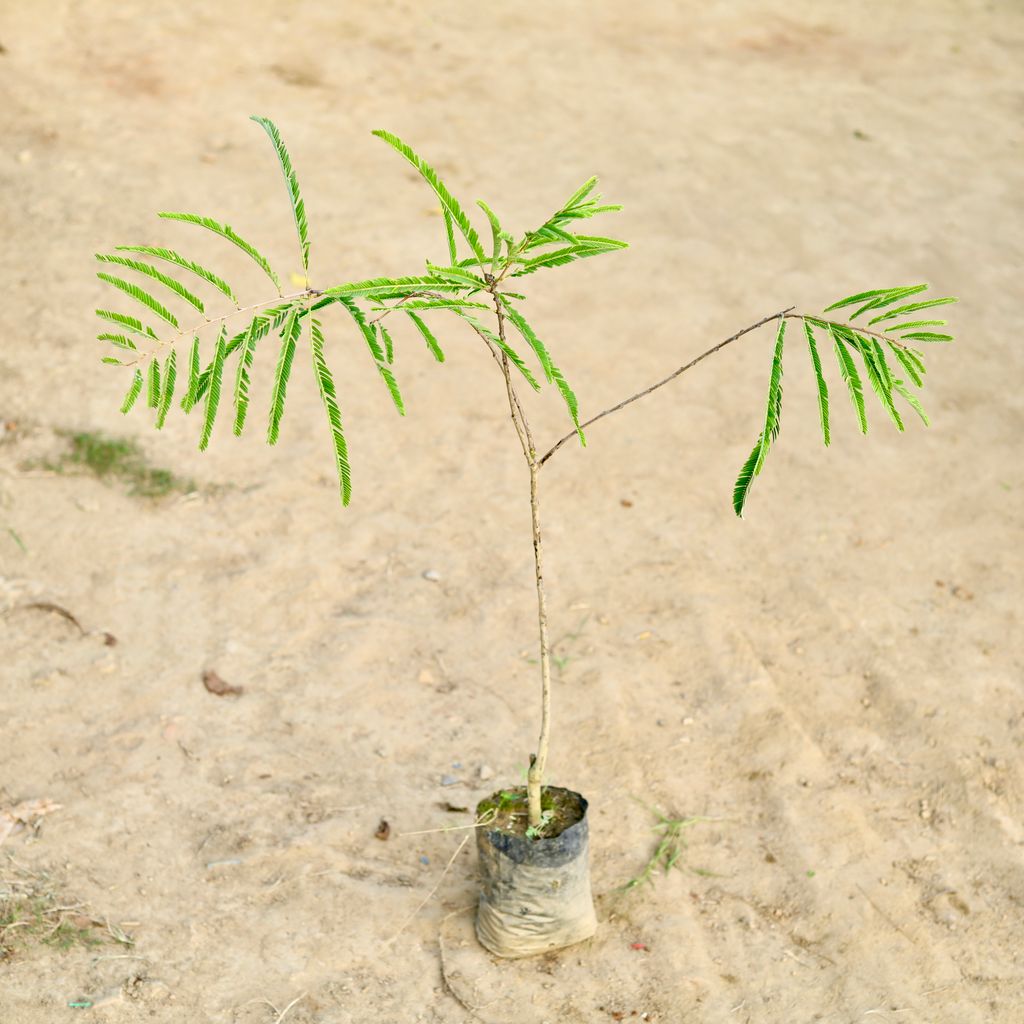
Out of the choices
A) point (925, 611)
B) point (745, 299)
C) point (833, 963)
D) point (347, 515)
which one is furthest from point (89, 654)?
point (745, 299)

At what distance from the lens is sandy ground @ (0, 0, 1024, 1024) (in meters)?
2.71

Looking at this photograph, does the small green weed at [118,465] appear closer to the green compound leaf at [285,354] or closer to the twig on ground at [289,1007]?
the twig on ground at [289,1007]

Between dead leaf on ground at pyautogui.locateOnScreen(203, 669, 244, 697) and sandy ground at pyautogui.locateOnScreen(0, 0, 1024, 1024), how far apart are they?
4 centimetres

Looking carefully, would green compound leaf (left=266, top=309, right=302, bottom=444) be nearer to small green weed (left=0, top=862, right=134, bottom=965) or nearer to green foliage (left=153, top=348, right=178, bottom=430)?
green foliage (left=153, top=348, right=178, bottom=430)

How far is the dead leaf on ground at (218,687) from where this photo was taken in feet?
11.2

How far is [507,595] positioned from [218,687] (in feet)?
3.12

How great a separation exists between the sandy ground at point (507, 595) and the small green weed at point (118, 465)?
0.26ft

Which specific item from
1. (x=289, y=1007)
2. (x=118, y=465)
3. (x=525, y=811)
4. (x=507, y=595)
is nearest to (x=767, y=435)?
(x=525, y=811)

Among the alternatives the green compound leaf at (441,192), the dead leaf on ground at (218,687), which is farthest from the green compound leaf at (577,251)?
the dead leaf on ground at (218,687)

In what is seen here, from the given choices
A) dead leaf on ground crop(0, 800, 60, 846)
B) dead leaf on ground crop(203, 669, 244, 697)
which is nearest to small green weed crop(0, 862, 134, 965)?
dead leaf on ground crop(0, 800, 60, 846)

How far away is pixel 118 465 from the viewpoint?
4273 millimetres

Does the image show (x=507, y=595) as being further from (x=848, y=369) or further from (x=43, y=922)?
(x=848, y=369)

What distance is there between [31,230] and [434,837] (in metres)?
3.76

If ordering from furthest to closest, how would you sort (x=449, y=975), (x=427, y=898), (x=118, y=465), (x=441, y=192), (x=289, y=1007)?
(x=118, y=465) → (x=427, y=898) → (x=449, y=975) → (x=289, y=1007) → (x=441, y=192)
